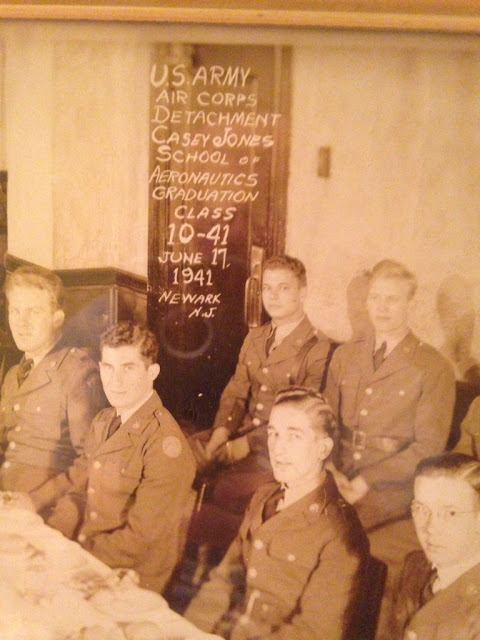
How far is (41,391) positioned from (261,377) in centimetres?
37

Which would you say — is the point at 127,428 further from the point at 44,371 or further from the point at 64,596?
the point at 64,596

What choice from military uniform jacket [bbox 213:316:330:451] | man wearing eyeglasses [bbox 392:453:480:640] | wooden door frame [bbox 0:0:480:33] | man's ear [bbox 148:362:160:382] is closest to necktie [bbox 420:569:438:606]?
man wearing eyeglasses [bbox 392:453:480:640]

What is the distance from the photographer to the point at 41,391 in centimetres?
105

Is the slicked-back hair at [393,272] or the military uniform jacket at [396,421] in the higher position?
the slicked-back hair at [393,272]

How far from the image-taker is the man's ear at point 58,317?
1033 millimetres

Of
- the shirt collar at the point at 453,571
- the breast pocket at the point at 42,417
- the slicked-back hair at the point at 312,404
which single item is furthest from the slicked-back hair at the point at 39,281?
the shirt collar at the point at 453,571

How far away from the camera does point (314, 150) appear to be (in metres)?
0.98

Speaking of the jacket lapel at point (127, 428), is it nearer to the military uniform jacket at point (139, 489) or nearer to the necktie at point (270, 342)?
the military uniform jacket at point (139, 489)

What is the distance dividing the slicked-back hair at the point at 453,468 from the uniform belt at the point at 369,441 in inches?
1.8

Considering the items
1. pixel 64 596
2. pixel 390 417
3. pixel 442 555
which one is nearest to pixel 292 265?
pixel 390 417

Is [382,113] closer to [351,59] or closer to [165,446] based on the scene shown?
[351,59]

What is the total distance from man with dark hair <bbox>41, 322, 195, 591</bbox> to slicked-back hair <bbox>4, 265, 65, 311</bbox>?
100 mm

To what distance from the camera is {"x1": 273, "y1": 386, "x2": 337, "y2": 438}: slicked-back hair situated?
1.00 meters

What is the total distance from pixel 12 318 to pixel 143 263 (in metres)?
0.24
